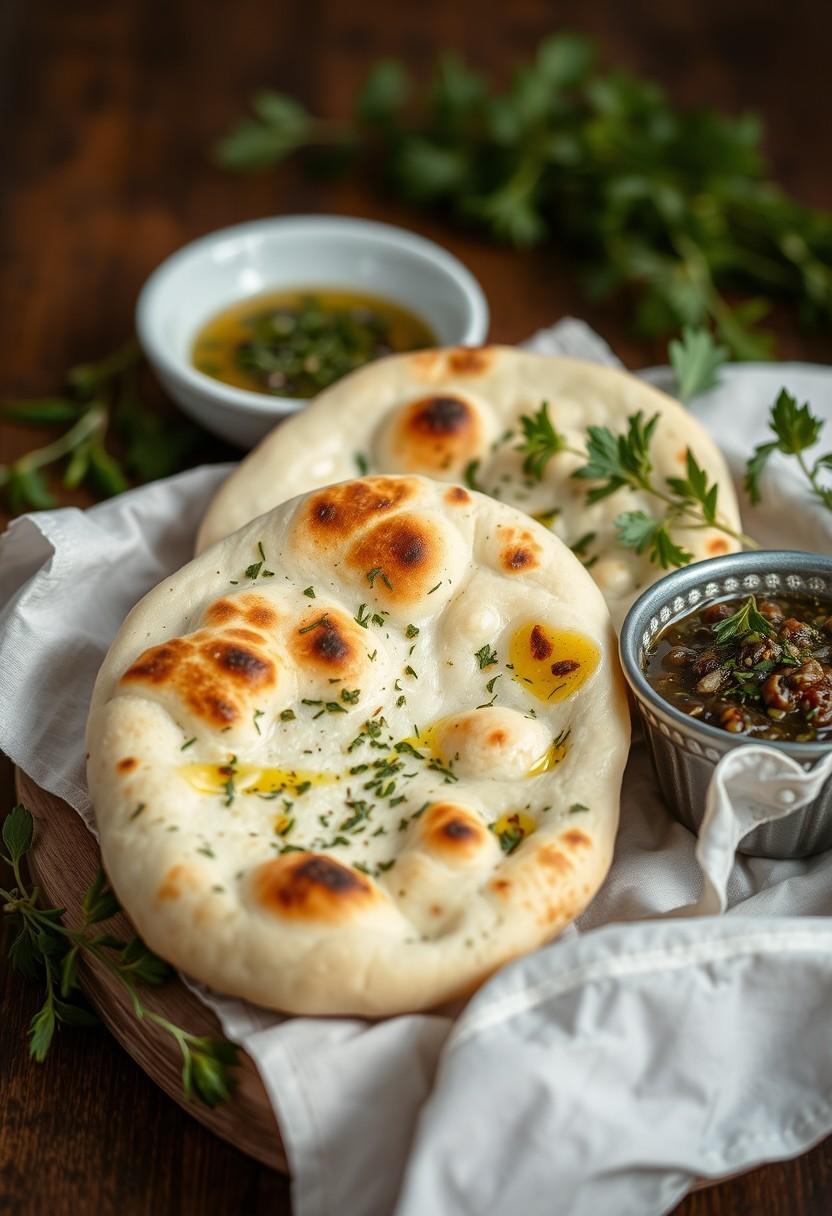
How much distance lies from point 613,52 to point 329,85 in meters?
1.70

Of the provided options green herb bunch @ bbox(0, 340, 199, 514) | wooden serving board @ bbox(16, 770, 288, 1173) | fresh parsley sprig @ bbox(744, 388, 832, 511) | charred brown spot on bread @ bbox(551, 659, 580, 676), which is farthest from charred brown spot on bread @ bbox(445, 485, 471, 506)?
green herb bunch @ bbox(0, 340, 199, 514)

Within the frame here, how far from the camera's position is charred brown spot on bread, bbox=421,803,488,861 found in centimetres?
302

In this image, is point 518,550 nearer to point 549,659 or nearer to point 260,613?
point 549,659

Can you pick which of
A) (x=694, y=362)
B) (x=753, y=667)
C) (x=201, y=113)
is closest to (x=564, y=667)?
(x=753, y=667)

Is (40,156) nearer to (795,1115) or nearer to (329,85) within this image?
(329,85)

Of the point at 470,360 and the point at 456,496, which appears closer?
the point at 456,496

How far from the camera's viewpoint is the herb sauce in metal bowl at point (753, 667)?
3.27 m

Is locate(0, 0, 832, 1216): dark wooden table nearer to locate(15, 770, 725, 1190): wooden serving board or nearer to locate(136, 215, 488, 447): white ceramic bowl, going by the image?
locate(15, 770, 725, 1190): wooden serving board

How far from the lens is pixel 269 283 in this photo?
19.1 feet

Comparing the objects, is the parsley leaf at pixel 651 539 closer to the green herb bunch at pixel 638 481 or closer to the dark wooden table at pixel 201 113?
the green herb bunch at pixel 638 481

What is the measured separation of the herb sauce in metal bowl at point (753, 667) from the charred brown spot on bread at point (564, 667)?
196mm

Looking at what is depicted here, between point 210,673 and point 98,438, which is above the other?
point 210,673

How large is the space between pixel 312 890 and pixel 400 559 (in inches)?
40.8

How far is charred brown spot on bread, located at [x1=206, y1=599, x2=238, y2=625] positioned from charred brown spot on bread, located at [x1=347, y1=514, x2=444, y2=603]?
0.35 m
